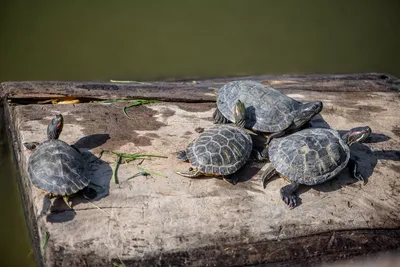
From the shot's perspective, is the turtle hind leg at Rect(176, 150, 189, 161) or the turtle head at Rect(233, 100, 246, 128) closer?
the turtle hind leg at Rect(176, 150, 189, 161)

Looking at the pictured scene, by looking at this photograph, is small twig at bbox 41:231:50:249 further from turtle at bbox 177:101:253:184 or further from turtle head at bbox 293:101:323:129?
turtle head at bbox 293:101:323:129

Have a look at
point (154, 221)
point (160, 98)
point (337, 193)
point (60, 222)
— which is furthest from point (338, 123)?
point (60, 222)

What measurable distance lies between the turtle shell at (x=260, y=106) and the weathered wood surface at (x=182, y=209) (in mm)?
326

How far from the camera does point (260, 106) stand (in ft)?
14.6

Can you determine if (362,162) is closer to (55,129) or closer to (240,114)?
(240,114)

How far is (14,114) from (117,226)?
74.8 inches

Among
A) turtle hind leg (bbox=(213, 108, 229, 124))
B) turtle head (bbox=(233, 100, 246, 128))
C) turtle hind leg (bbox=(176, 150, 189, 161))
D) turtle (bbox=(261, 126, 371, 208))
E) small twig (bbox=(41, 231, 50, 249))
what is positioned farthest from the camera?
turtle hind leg (bbox=(213, 108, 229, 124))

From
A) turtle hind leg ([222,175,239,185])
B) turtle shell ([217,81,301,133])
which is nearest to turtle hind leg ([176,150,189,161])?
turtle hind leg ([222,175,239,185])

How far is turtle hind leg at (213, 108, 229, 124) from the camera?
A: 4.67 meters

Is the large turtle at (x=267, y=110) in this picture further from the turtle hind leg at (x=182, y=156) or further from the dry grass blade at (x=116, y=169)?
the dry grass blade at (x=116, y=169)

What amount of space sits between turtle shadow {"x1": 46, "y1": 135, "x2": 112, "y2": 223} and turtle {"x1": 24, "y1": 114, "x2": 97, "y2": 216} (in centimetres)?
4

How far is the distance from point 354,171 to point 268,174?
0.83 meters

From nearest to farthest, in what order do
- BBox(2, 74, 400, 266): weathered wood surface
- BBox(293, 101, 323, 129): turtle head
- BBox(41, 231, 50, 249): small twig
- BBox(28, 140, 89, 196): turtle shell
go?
1. BBox(41, 231, 50, 249): small twig
2. BBox(2, 74, 400, 266): weathered wood surface
3. BBox(28, 140, 89, 196): turtle shell
4. BBox(293, 101, 323, 129): turtle head

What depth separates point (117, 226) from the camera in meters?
3.38
